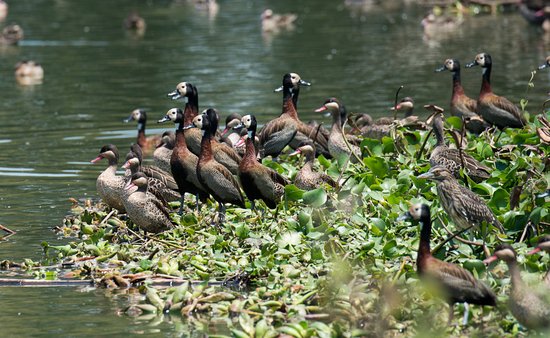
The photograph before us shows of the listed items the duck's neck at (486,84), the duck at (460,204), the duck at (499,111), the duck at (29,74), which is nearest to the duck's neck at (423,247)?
the duck at (460,204)

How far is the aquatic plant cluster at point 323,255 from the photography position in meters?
9.83

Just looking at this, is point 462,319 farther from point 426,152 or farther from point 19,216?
point 19,216

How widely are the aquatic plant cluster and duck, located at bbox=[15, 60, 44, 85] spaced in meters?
14.7

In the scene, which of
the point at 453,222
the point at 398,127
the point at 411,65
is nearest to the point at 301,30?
the point at 411,65

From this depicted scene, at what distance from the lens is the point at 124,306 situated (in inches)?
428

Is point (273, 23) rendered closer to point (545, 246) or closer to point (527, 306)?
point (545, 246)

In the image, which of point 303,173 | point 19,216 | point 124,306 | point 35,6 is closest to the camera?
point 124,306

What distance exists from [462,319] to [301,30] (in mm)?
31614

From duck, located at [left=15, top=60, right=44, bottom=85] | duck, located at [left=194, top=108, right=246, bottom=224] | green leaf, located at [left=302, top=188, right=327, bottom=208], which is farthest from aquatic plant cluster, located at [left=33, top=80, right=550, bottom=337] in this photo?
duck, located at [left=15, top=60, right=44, bottom=85]

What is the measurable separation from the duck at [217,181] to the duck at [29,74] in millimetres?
15857

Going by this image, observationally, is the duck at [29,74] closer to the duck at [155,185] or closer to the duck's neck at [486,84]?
the duck's neck at [486,84]

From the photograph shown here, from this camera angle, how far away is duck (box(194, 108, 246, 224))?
13.3 metres

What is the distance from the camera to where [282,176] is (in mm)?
13711

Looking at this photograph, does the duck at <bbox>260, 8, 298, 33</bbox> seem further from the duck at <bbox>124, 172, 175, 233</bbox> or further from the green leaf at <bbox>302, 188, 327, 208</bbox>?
the green leaf at <bbox>302, 188, 327, 208</bbox>
